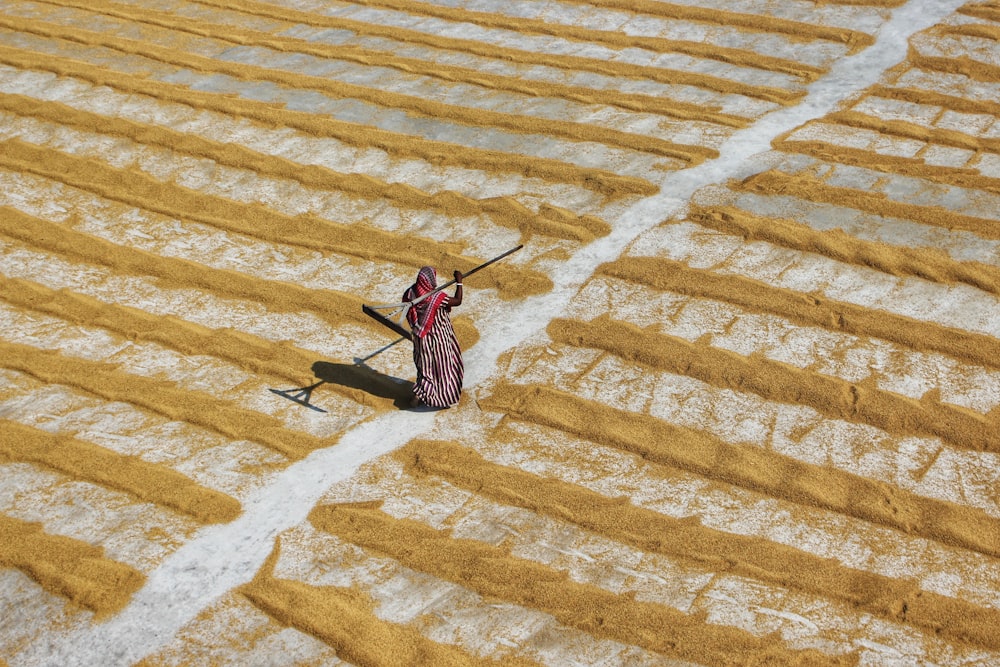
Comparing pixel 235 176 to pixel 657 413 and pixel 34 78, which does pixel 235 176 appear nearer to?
pixel 34 78

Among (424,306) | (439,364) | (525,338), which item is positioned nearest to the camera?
(424,306)

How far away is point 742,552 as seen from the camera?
5.55 m

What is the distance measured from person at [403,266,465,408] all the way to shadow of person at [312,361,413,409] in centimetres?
15

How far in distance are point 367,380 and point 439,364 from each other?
0.67 m

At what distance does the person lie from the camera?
646 cm

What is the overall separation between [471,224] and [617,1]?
4.43m

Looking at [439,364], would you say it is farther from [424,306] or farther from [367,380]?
[367,380]

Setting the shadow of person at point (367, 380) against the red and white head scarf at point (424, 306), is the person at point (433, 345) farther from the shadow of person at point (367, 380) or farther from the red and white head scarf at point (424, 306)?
the shadow of person at point (367, 380)

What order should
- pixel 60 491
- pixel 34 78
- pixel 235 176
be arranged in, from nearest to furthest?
1. pixel 60 491
2. pixel 235 176
3. pixel 34 78

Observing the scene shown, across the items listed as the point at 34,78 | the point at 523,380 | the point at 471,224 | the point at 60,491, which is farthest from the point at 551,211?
the point at 34,78

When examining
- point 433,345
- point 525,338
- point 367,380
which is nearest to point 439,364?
point 433,345

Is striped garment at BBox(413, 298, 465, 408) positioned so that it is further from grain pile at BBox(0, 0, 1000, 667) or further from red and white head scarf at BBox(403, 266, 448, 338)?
grain pile at BBox(0, 0, 1000, 667)

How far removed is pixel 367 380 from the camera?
7.04 metres

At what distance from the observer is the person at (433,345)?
6465 mm
